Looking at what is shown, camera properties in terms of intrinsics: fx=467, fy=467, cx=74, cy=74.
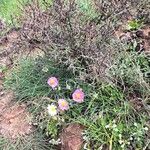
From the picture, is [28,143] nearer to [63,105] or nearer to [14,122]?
[14,122]

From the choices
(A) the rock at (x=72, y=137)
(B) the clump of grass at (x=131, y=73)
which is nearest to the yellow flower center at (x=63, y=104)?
(A) the rock at (x=72, y=137)

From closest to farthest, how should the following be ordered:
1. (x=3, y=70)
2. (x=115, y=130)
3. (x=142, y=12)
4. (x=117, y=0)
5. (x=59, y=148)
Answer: (x=115, y=130)
(x=59, y=148)
(x=117, y=0)
(x=142, y=12)
(x=3, y=70)

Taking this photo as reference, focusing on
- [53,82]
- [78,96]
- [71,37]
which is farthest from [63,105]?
[71,37]

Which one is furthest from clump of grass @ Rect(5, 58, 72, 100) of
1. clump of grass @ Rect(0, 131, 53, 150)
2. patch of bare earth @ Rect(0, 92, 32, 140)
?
clump of grass @ Rect(0, 131, 53, 150)

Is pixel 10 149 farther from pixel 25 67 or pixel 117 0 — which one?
pixel 117 0

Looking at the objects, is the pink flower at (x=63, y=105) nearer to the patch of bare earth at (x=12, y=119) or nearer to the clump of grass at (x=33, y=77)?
the clump of grass at (x=33, y=77)

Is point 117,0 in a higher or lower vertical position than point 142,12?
higher

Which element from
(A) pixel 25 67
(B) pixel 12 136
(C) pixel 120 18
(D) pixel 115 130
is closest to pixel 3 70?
(A) pixel 25 67

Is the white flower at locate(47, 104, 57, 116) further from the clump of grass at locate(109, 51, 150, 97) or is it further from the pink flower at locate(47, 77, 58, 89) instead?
the clump of grass at locate(109, 51, 150, 97)
